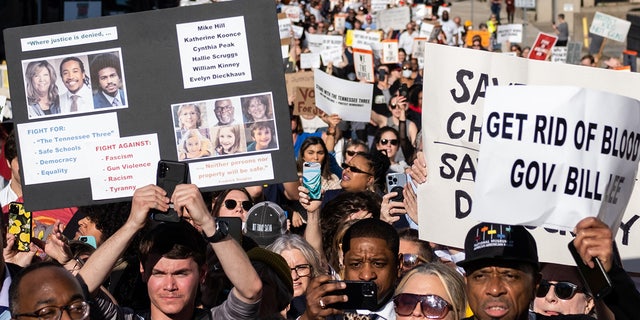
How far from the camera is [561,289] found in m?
6.54

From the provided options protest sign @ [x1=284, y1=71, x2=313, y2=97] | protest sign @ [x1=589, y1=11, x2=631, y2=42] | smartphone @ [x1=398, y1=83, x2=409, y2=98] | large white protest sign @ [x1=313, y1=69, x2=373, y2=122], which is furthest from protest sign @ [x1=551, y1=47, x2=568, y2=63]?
large white protest sign @ [x1=313, y1=69, x2=373, y2=122]

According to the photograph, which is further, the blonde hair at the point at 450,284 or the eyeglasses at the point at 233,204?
the eyeglasses at the point at 233,204

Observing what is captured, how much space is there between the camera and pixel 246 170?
6105 millimetres

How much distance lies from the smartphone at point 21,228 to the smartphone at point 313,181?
192cm

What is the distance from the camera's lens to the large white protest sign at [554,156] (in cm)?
525

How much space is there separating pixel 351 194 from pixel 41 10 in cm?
2291

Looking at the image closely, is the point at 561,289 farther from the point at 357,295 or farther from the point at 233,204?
the point at 233,204

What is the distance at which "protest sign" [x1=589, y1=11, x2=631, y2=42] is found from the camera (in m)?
23.1

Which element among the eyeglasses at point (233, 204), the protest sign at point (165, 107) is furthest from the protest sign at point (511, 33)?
the protest sign at point (165, 107)

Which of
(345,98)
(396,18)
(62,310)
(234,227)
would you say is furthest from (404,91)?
(396,18)

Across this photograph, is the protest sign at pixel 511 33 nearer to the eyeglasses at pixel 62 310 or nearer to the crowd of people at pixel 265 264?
the crowd of people at pixel 265 264

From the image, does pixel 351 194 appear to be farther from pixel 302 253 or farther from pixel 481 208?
pixel 481 208

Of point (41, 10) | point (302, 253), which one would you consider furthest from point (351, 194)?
point (41, 10)

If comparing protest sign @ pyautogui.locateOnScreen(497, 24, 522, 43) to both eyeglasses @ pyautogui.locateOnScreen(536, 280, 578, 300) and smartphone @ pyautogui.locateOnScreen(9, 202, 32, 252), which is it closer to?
eyeglasses @ pyautogui.locateOnScreen(536, 280, 578, 300)
